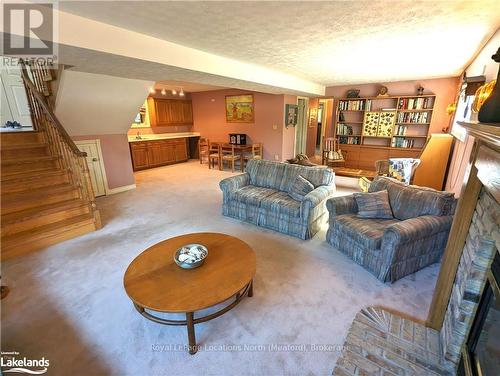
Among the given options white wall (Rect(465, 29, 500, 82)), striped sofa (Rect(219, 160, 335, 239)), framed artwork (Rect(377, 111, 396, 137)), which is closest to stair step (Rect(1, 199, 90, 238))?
striped sofa (Rect(219, 160, 335, 239))

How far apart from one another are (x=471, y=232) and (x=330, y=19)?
195 centimetres

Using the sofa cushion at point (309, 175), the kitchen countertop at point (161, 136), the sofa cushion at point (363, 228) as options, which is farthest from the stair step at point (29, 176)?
the sofa cushion at point (363, 228)

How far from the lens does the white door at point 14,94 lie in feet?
14.9

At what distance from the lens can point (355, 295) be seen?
81.3 inches

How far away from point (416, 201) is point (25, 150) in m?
5.54

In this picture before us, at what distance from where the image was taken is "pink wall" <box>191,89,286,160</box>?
6.51 metres

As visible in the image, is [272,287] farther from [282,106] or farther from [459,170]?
[282,106]

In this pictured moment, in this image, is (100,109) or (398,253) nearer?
(398,253)

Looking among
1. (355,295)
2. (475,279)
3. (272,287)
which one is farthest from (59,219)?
(475,279)

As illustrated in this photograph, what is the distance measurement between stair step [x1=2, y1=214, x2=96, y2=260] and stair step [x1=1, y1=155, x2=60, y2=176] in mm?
1130

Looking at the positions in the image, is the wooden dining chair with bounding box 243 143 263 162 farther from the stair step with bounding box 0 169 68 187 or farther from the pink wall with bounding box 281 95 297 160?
the stair step with bounding box 0 169 68 187

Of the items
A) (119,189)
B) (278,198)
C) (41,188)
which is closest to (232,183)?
(278,198)

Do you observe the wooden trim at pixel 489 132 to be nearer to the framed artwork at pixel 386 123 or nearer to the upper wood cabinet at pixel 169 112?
the framed artwork at pixel 386 123

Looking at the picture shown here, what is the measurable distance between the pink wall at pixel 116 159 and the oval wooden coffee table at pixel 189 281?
3.51 meters
